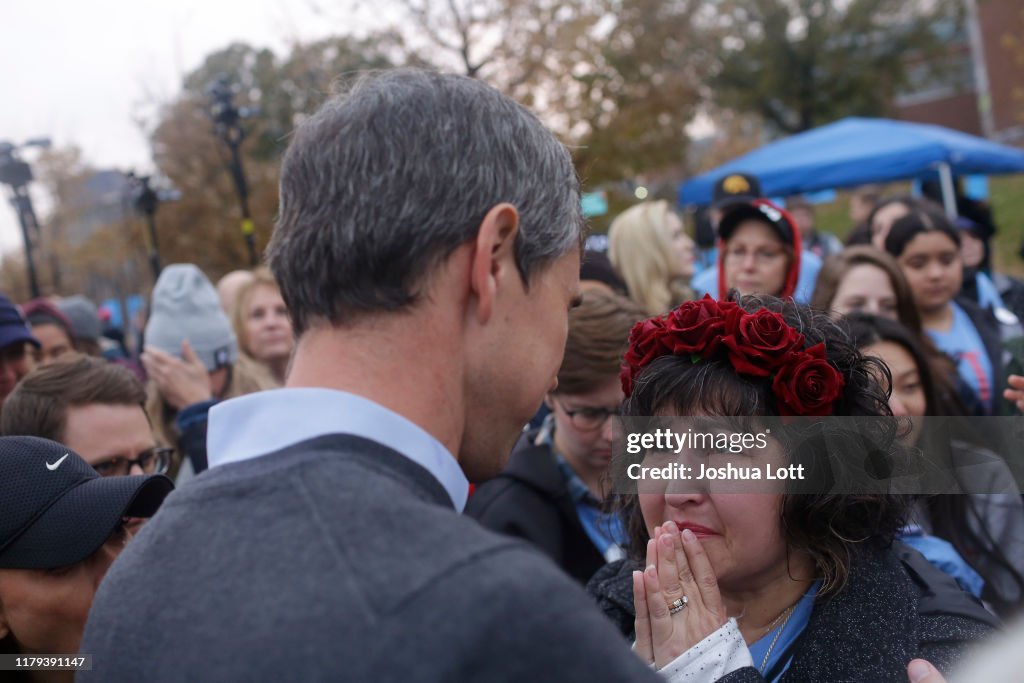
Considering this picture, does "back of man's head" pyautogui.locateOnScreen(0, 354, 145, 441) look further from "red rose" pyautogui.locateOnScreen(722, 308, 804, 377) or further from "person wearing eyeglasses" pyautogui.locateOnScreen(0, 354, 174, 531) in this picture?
"red rose" pyautogui.locateOnScreen(722, 308, 804, 377)

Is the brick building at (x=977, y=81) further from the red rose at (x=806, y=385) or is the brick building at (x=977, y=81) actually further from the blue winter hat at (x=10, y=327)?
the red rose at (x=806, y=385)

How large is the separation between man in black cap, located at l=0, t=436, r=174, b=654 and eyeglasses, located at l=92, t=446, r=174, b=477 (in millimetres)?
777

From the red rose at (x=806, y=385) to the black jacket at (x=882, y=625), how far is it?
37 cm

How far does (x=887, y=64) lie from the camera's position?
33.9m

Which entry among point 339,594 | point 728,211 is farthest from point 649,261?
point 339,594

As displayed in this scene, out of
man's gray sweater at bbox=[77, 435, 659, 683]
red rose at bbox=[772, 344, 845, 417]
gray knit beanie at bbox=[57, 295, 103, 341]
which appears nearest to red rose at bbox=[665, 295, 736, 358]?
red rose at bbox=[772, 344, 845, 417]

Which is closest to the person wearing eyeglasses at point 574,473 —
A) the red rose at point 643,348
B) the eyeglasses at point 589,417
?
the eyeglasses at point 589,417

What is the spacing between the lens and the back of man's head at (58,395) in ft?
9.21

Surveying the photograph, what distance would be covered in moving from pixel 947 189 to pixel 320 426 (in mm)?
9937

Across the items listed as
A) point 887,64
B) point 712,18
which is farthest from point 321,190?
point 887,64

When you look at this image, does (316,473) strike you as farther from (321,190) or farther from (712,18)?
(712,18)

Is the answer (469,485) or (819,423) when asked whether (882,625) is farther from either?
(469,485)

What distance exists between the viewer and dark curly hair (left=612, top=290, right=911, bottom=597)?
1959mm

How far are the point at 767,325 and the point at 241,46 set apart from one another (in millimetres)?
26366
